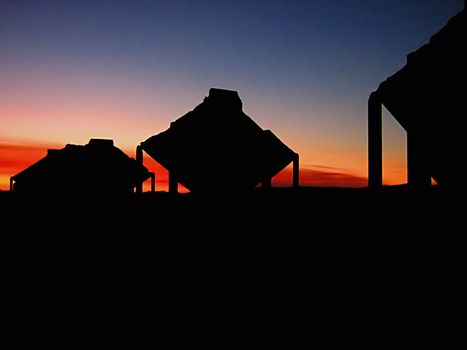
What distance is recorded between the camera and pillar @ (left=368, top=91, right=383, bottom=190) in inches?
213

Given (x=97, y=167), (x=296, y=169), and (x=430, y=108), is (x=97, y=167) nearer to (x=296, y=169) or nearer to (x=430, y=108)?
(x=296, y=169)

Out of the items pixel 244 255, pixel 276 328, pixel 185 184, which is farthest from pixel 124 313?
pixel 185 184

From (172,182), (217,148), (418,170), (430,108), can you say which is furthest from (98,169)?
(430,108)

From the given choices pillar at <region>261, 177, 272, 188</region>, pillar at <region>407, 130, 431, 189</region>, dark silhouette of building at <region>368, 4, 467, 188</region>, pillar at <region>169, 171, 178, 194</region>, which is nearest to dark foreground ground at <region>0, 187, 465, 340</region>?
pillar at <region>407, 130, 431, 189</region>

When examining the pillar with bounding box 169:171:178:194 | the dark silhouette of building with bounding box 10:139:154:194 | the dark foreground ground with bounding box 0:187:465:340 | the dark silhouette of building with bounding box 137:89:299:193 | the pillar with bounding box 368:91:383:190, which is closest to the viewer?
the dark foreground ground with bounding box 0:187:465:340

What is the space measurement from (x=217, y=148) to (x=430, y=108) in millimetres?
7109

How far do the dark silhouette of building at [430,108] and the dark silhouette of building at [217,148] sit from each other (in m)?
6.19

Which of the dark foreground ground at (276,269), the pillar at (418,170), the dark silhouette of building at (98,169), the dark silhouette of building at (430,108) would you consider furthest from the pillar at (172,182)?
the dark silhouette of building at (98,169)

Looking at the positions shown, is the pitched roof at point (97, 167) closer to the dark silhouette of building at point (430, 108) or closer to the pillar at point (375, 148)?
the pillar at point (375, 148)

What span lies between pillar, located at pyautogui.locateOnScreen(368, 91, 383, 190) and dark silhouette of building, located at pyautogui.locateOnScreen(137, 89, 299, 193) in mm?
6209

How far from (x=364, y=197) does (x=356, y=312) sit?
1.46m

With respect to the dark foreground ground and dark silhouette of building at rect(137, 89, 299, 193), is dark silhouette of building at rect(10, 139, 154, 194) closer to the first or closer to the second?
dark silhouette of building at rect(137, 89, 299, 193)

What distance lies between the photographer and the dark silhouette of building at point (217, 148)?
1130 centimetres

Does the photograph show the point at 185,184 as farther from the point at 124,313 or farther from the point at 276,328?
the point at 276,328
